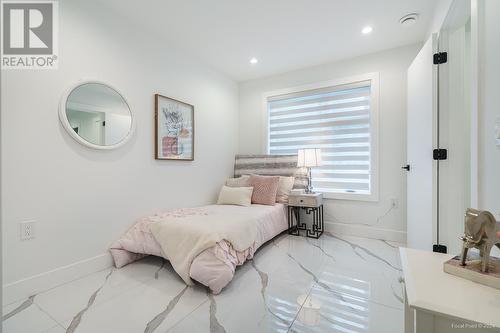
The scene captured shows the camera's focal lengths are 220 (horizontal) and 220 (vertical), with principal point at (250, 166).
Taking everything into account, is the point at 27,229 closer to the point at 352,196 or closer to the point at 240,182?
the point at 240,182

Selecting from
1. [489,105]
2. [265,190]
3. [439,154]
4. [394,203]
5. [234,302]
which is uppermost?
[489,105]

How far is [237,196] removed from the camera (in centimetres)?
304

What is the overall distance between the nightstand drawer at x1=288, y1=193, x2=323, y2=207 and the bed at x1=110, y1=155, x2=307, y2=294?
0.17 meters

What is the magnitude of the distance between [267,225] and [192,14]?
2.39 meters

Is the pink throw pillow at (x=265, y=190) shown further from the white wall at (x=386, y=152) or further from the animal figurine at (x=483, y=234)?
the animal figurine at (x=483, y=234)

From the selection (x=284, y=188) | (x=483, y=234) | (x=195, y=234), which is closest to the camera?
(x=483, y=234)

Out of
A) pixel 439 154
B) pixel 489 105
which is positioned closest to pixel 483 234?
pixel 489 105

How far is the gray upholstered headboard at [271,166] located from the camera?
3.34 m

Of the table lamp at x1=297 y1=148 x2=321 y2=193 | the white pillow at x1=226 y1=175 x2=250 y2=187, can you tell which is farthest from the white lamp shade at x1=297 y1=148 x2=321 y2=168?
the white pillow at x1=226 y1=175 x2=250 y2=187

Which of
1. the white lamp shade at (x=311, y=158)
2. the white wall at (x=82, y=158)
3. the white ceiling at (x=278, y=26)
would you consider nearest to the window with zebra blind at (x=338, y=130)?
the white lamp shade at (x=311, y=158)

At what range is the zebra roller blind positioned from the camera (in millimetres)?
3078

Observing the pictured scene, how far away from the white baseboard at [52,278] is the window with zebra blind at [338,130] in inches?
109

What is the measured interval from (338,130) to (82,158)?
3.08 m

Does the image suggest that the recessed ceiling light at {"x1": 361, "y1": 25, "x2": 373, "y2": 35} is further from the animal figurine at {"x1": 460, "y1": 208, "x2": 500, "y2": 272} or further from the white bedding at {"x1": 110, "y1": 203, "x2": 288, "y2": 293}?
the animal figurine at {"x1": 460, "y1": 208, "x2": 500, "y2": 272}
